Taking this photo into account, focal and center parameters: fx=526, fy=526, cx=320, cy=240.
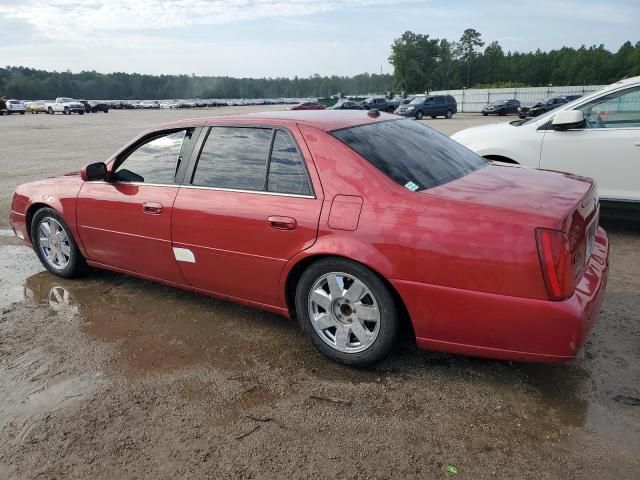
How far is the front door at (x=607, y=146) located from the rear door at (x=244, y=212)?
3615mm

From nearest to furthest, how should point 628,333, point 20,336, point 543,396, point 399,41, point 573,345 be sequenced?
point 573,345 < point 543,396 < point 628,333 < point 20,336 < point 399,41

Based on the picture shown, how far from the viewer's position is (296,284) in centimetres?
341

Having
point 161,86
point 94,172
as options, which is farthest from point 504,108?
point 161,86

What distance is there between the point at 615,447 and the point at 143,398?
2443 mm

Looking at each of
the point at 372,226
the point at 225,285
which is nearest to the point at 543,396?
the point at 372,226

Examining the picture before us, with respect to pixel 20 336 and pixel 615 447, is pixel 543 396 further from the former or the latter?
pixel 20 336

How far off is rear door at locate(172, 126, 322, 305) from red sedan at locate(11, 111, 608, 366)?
0.4 inches

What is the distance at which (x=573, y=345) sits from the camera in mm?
2592

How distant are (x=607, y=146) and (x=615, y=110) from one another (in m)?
0.39

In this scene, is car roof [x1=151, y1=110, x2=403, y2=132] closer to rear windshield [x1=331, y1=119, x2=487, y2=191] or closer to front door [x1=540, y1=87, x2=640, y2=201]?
rear windshield [x1=331, y1=119, x2=487, y2=191]

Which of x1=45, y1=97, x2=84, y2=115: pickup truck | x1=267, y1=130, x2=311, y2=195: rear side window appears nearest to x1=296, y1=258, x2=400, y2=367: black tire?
x1=267, y1=130, x2=311, y2=195: rear side window

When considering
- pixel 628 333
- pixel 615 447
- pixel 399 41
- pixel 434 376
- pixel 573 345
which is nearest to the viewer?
pixel 615 447

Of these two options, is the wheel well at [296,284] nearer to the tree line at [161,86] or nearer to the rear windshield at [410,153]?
→ the rear windshield at [410,153]

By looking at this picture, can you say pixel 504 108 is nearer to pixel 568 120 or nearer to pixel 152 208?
pixel 568 120
